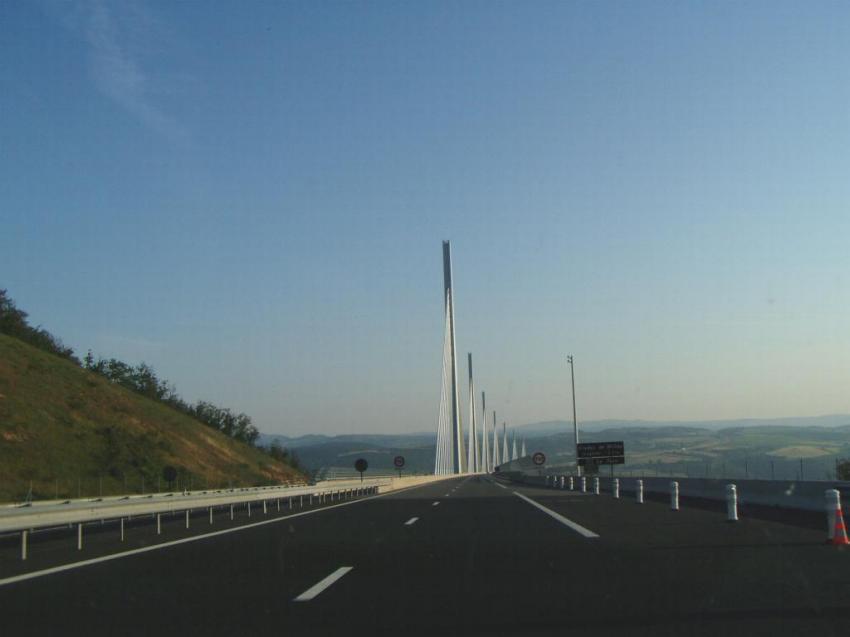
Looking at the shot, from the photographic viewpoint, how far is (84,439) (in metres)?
54.7

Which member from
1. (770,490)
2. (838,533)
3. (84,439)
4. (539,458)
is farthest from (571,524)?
(539,458)

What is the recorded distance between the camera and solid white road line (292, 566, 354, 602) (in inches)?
392

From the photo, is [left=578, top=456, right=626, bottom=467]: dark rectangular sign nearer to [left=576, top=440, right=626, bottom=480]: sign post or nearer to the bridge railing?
[left=576, top=440, right=626, bottom=480]: sign post

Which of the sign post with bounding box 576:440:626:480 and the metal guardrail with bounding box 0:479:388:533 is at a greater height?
the sign post with bounding box 576:440:626:480

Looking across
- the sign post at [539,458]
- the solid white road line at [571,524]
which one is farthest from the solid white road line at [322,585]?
the sign post at [539,458]

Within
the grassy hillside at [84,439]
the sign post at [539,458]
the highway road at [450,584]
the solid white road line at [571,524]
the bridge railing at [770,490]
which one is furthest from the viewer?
the sign post at [539,458]

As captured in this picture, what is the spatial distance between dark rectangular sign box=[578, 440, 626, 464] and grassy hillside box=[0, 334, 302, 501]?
2428cm

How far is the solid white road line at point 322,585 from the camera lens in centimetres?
996

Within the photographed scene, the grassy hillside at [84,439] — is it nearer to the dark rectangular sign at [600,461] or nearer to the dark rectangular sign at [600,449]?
the dark rectangular sign at [600,461]

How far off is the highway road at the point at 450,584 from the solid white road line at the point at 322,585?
0.02 metres

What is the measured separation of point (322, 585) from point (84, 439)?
156 feet

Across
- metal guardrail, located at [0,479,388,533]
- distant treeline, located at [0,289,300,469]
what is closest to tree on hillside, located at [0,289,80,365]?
distant treeline, located at [0,289,300,469]

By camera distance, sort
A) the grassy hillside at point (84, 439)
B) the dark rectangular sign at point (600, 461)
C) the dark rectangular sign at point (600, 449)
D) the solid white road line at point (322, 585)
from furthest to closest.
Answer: the dark rectangular sign at point (600, 449) < the dark rectangular sign at point (600, 461) < the grassy hillside at point (84, 439) < the solid white road line at point (322, 585)

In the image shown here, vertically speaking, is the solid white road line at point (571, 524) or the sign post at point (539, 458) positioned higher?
the sign post at point (539, 458)
